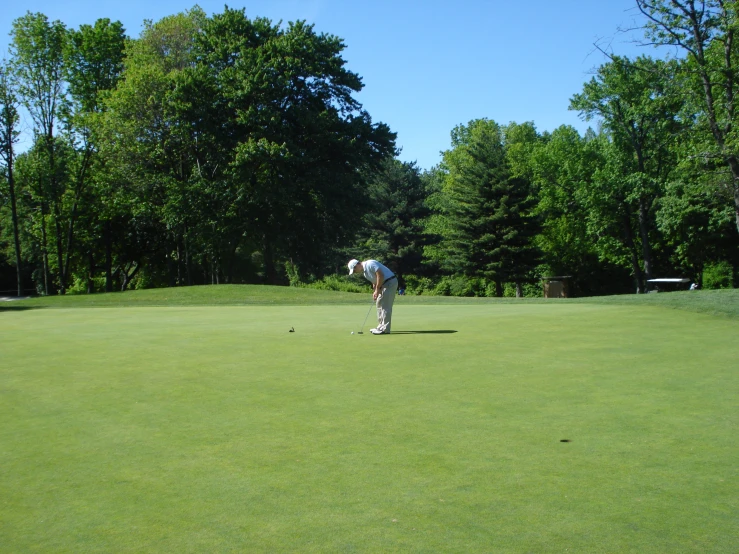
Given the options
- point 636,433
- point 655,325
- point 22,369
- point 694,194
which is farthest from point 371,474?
point 694,194

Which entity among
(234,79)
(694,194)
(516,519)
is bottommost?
(516,519)

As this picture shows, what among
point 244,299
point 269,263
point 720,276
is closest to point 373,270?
point 244,299

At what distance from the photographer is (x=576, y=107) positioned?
2479 inches

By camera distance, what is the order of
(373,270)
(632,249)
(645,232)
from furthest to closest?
(632,249) → (645,232) → (373,270)

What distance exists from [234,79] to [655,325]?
133 ft

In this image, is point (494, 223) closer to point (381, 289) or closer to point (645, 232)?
point (645, 232)

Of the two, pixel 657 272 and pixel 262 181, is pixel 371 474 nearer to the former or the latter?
pixel 262 181

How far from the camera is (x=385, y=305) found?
49.7 ft

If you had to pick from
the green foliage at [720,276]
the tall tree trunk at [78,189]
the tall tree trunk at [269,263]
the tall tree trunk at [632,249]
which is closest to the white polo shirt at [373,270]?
the tall tree trunk at [269,263]

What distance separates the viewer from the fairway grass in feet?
15.5

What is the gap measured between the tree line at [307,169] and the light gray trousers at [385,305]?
26064 mm

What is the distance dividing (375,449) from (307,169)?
45.6 m

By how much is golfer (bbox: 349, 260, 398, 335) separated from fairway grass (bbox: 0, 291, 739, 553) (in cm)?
231

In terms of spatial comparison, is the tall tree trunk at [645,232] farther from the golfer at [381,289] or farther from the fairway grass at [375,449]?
the fairway grass at [375,449]
